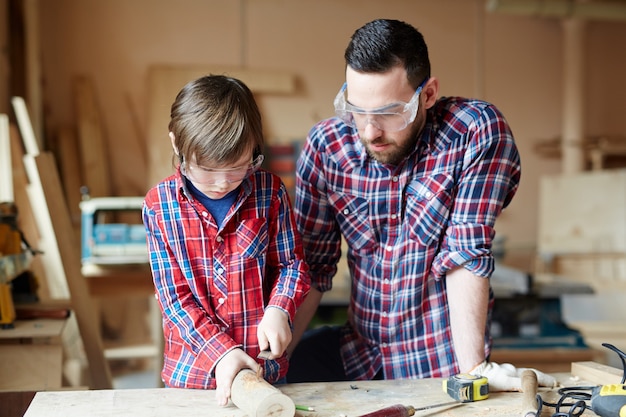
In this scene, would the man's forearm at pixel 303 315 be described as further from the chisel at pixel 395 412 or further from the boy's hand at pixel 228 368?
the chisel at pixel 395 412

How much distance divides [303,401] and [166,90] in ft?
15.2

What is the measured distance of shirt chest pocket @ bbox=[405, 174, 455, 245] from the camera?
1.95 metres

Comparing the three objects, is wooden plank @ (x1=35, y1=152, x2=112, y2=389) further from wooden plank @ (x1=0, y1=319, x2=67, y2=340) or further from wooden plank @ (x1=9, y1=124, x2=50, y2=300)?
wooden plank @ (x1=9, y1=124, x2=50, y2=300)

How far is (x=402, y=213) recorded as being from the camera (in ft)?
6.58

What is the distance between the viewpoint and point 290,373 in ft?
7.04

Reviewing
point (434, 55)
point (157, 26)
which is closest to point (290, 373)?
point (157, 26)

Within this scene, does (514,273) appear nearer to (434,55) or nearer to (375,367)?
(375,367)

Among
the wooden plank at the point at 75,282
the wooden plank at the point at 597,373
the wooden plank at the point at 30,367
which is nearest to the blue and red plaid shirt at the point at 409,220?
the wooden plank at the point at 597,373

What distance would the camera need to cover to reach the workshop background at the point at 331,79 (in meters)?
5.67

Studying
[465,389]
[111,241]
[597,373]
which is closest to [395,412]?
[465,389]

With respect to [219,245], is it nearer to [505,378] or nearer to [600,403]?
[505,378]

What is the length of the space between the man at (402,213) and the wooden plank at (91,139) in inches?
153

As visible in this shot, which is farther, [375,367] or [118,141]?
[118,141]

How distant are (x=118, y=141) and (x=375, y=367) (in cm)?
438
